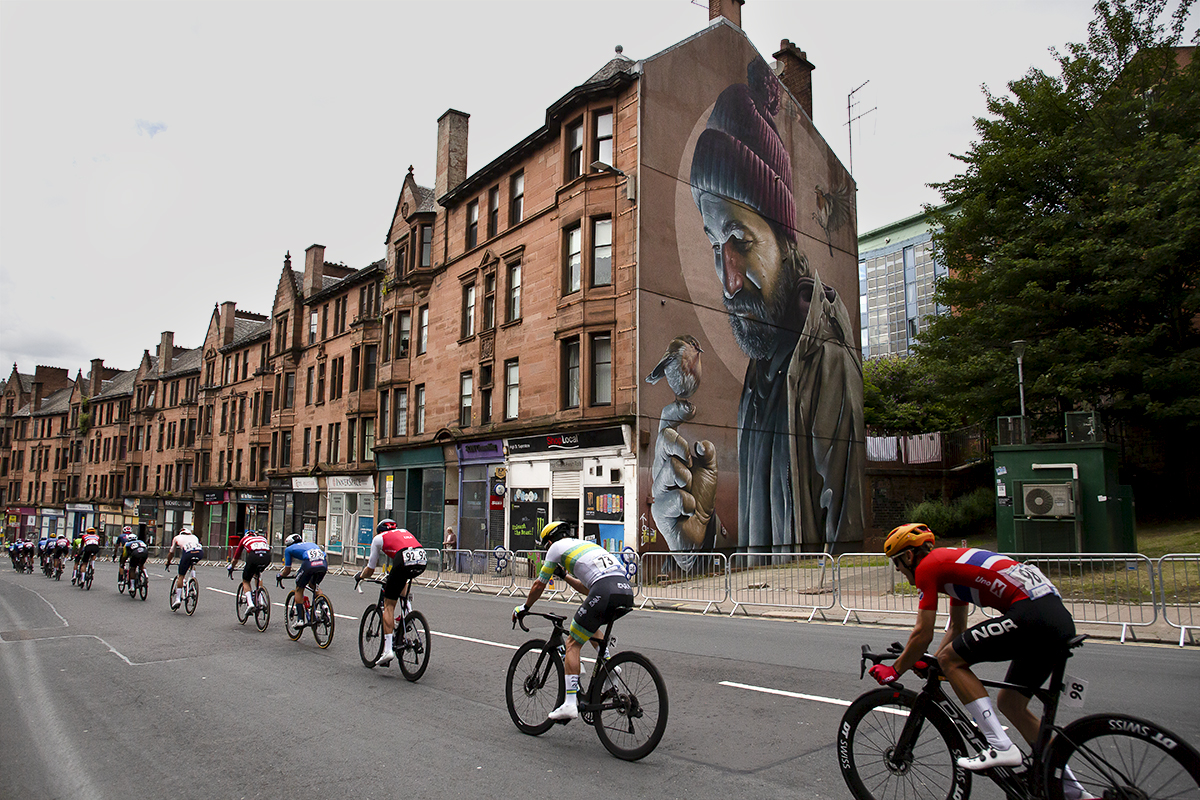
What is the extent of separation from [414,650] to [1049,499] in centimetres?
1440

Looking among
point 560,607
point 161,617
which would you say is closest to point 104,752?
point 161,617

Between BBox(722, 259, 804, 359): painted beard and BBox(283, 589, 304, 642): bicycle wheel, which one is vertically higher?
BBox(722, 259, 804, 359): painted beard

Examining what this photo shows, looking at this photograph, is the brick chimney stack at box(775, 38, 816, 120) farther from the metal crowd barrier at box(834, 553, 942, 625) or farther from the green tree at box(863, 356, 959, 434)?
the metal crowd barrier at box(834, 553, 942, 625)

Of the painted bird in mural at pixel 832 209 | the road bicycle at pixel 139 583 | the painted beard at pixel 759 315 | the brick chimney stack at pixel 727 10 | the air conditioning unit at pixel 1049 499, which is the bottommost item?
the road bicycle at pixel 139 583

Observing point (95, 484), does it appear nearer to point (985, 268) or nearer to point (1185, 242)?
point (985, 268)

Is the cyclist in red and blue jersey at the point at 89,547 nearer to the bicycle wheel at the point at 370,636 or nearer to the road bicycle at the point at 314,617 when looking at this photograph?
the road bicycle at the point at 314,617

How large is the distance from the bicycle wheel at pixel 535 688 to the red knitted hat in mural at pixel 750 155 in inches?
823

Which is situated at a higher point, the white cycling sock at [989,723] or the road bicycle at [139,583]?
the white cycling sock at [989,723]

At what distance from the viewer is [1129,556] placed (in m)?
11.8

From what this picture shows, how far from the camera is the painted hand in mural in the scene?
74.5 ft

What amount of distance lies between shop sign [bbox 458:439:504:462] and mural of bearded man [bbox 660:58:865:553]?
808cm

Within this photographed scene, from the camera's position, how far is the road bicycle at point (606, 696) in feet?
18.9

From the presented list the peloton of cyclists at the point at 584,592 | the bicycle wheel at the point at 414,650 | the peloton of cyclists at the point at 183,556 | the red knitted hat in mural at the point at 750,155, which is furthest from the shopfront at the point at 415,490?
the peloton of cyclists at the point at 584,592

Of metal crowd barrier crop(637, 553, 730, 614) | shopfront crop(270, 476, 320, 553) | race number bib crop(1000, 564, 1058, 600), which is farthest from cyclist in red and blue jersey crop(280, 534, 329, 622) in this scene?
shopfront crop(270, 476, 320, 553)
